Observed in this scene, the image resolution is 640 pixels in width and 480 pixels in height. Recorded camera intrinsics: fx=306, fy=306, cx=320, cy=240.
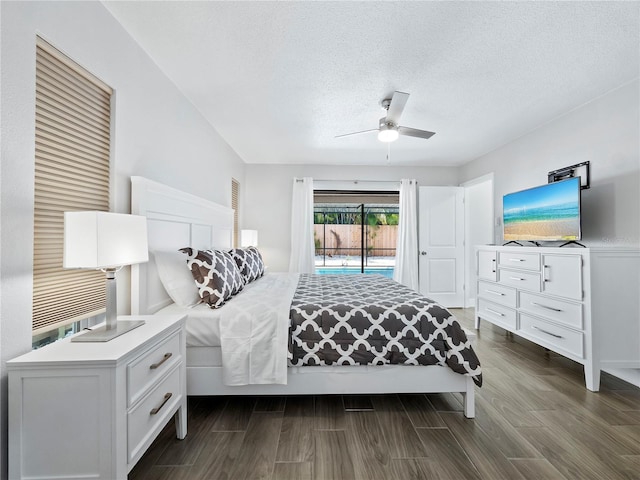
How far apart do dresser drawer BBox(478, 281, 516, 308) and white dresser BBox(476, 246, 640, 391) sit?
26 cm

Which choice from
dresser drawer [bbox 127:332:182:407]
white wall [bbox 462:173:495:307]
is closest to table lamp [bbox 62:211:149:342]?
dresser drawer [bbox 127:332:182:407]

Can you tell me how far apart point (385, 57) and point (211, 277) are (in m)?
1.99

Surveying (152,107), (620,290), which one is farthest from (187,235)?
(620,290)

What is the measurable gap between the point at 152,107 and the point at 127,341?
175cm

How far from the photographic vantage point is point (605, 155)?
108 inches

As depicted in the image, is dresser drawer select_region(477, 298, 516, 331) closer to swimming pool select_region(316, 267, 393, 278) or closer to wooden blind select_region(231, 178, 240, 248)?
swimming pool select_region(316, 267, 393, 278)

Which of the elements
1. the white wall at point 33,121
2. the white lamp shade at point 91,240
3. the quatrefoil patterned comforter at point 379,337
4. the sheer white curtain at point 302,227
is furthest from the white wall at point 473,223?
the white lamp shade at point 91,240

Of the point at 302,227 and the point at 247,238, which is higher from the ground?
the point at 302,227

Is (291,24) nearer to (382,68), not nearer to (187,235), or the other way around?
(382,68)

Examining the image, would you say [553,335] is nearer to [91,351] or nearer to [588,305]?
[588,305]

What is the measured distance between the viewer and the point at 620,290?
94.5 inches

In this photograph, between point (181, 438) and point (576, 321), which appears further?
point (576, 321)

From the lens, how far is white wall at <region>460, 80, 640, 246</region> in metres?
2.53

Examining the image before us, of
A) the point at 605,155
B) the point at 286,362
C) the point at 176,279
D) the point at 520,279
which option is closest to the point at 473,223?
the point at 520,279
